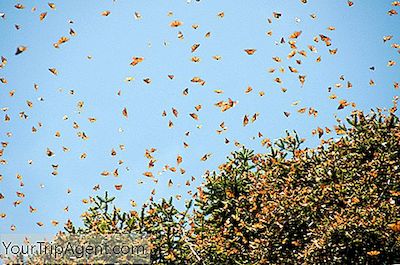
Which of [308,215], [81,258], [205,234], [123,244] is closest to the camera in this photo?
[81,258]

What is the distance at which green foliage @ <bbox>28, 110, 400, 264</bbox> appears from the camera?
1220cm

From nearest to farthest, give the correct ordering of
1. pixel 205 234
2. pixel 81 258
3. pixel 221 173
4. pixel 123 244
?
pixel 81 258
pixel 123 244
pixel 205 234
pixel 221 173

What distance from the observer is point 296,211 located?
14.1m

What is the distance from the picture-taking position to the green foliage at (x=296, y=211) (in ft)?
40.0

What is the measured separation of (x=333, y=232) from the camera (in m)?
12.1

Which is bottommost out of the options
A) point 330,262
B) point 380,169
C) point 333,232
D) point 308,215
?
point 330,262

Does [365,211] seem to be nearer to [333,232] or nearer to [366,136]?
[333,232]

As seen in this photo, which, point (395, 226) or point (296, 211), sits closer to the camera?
point (395, 226)

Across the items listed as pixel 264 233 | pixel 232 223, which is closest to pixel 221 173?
pixel 232 223

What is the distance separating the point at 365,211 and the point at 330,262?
1896 mm

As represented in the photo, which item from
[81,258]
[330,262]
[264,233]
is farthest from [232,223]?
[81,258]

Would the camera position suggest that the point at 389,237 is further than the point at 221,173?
No

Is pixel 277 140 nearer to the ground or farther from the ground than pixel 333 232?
farther from the ground

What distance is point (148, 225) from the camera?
14.4 meters
